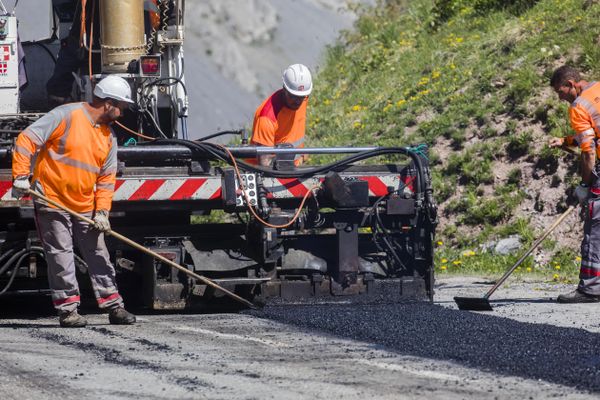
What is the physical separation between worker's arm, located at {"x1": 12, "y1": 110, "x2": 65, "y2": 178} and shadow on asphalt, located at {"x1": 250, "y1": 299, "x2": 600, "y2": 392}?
6.21ft

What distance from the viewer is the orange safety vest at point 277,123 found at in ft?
31.7

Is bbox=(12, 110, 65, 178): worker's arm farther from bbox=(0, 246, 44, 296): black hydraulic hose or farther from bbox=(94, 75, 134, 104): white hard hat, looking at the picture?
bbox=(0, 246, 44, 296): black hydraulic hose

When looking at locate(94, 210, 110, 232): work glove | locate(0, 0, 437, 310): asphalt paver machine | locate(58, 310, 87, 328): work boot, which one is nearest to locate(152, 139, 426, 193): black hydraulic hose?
locate(0, 0, 437, 310): asphalt paver machine

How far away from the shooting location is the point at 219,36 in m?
25.5

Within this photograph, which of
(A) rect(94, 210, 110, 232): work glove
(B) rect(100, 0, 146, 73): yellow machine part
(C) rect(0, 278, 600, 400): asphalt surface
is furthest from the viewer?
(B) rect(100, 0, 146, 73): yellow machine part

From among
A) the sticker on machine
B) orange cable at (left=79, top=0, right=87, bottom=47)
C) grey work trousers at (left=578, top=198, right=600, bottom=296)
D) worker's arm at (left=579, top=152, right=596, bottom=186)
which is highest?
orange cable at (left=79, top=0, right=87, bottom=47)

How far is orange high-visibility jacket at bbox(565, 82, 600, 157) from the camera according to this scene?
28.9ft

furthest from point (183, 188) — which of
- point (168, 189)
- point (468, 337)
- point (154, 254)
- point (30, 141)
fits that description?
point (468, 337)

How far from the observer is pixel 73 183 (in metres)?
7.75

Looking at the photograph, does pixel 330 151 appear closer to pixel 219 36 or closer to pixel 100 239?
pixel 100 239

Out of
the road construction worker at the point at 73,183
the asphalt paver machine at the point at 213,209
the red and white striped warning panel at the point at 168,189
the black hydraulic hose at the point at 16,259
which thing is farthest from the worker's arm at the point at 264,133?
the black hydraulic hose at the point at 16,259

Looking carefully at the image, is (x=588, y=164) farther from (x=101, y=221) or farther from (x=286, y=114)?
(x=101, y=221)

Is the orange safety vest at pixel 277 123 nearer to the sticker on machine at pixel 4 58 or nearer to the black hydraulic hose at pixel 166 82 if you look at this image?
the black hydraulic hose at pixel 166 82

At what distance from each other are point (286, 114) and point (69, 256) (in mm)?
2702
